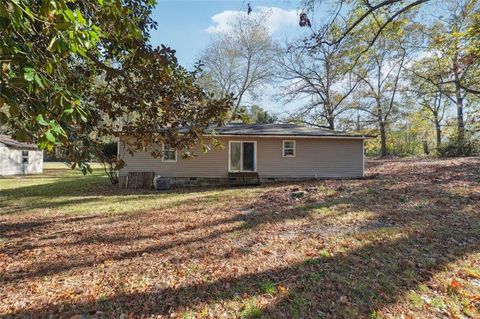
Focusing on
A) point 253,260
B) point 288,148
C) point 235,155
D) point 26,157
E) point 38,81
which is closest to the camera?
point 38,81

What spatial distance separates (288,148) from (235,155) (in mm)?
2719

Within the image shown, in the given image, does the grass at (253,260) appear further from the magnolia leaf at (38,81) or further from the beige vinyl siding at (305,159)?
the beige vinyl siding at (305,159)

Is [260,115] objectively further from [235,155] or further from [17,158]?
[17,158]

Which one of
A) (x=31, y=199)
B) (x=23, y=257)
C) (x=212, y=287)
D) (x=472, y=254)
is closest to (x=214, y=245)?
(x=212, y=287)

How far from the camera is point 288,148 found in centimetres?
1479

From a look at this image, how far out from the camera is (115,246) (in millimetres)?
5438

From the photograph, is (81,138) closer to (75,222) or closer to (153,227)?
(153,227)

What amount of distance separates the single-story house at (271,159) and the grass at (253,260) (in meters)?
5.72

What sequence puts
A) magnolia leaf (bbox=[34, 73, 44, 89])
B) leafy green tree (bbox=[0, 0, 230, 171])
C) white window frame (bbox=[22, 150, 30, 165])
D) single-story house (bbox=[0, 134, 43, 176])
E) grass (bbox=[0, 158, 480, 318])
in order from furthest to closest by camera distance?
white window frame (bbox=[22, 150, 30, 165]) → single-story house (bbox=[0, 134, 43, 176]) → grass (bbox=[0, 158, 480, 318]) → leafy green tree (bbox=[0, 0, 230, 171]) → magnolia leaf (bbox=[34, 73, 44, 89])

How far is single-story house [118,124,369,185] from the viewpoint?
14305 millimetres

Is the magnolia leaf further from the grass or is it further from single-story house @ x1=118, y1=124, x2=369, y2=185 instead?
single-story house @ x1=118, y1=124, x2=369, y2=185

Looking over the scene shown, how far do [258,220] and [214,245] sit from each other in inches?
74.3

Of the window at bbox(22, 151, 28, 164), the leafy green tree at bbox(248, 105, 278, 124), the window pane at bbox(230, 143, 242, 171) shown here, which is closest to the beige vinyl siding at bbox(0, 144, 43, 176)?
the window at bbox(22, 151, 28, 164)

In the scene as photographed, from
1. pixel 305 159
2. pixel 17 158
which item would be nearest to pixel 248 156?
pixel 305 159
